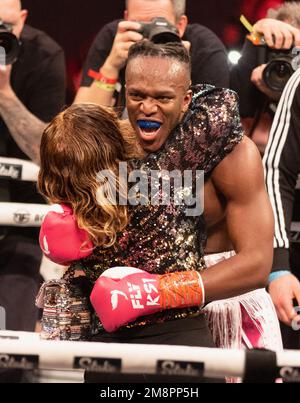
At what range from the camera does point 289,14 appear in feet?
8.86

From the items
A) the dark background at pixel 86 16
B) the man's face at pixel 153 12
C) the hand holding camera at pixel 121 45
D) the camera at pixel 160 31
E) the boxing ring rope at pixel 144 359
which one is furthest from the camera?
the dark background at pixel 86 16

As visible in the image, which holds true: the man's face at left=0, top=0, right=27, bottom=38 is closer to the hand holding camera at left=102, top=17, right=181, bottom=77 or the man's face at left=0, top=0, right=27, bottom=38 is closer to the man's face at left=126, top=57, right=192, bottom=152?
the hand holding camera at left=102, top=17, right=181, bottom=77

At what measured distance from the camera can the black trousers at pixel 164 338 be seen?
1.68 metres

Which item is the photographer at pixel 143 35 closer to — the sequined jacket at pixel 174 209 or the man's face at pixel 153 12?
the man's face at pixel 153 12

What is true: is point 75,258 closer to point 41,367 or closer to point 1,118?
point 41,367

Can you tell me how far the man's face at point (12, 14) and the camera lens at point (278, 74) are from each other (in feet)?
2.40

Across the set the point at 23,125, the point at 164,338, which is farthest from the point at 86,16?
the point at 164,338

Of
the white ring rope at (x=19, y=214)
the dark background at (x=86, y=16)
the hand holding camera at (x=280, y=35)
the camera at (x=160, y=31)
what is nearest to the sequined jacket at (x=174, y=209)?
the camera at (x=160, y=31)

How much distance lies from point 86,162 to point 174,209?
19 centimetres

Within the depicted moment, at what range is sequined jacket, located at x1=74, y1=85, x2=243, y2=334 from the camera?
1698mm

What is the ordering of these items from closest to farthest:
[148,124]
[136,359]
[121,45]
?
[136,359] → [148,124] → [121,45]

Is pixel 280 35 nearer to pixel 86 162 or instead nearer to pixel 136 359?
pixel 86 162

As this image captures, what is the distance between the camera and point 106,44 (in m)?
2.70
